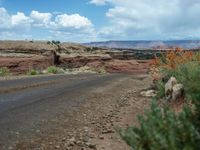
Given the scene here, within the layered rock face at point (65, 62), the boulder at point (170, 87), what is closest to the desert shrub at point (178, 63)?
the boulder at point (170, 87)

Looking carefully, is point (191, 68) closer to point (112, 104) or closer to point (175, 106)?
point (175, 106)

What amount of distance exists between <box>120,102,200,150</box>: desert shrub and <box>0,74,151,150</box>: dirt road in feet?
16.7

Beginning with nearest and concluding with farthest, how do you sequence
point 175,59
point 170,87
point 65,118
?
1. point 65,118
2. point 170,87
3. point 175,59

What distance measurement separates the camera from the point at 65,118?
1398 centimetres

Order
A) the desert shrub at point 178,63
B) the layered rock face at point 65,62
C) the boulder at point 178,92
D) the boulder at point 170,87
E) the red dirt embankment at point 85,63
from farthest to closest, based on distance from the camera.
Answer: the red dirt embankment at point 85,63
the layered rock face at point 65,62
the boulder at point 170,87
the desert shrub at point 178,63
the boulder at point 178,92

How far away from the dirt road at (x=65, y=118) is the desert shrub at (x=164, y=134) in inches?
201

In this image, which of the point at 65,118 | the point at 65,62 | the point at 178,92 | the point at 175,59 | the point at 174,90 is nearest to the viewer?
the point at 65,118

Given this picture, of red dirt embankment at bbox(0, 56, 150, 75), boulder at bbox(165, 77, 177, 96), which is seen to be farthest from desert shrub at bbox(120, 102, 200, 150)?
red dirt embankment at bbox(0, 56, 150, 75)

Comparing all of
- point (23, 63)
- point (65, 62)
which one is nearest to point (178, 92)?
point (23, 63)

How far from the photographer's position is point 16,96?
19.6 meters

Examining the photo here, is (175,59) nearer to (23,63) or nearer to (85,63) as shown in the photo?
(23,63)

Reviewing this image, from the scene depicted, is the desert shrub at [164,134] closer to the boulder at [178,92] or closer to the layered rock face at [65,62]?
the boulder at [178,92]

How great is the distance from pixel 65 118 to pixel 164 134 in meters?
9.20

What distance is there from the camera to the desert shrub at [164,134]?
4.75 m
